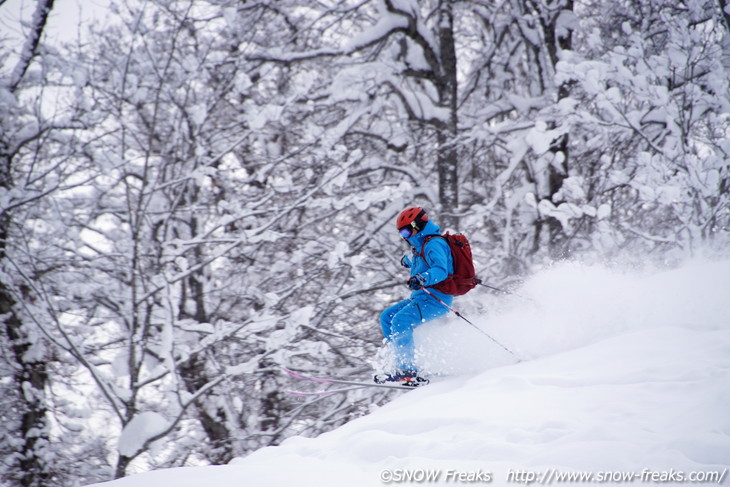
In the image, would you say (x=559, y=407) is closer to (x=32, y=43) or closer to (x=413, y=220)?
(x=413, y=220)

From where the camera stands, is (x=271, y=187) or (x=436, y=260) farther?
(x=271, y=187)

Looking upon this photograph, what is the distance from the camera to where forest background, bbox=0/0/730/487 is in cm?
594

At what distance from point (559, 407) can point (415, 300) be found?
2.02 m

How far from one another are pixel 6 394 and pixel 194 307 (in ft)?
9.22

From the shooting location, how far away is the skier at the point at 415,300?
4.66 meters

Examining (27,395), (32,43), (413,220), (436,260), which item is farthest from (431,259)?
(32,43)

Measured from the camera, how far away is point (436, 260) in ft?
15.0

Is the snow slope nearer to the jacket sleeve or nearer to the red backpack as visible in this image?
the red backpack

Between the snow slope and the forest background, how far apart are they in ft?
5.87

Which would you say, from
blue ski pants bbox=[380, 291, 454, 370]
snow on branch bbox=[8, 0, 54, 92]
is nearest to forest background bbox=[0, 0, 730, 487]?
snow on branch bbox=[8, 0, 54, 92]

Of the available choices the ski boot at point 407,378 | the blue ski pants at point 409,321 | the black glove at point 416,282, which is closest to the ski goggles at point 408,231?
the black glove at point 416,282

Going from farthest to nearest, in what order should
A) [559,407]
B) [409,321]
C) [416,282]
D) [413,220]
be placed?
[409,321]
[413,220]
[416,282]
[559,407]

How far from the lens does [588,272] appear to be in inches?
221

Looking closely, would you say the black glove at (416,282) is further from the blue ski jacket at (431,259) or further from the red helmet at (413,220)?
the red helmet at (413,220)
